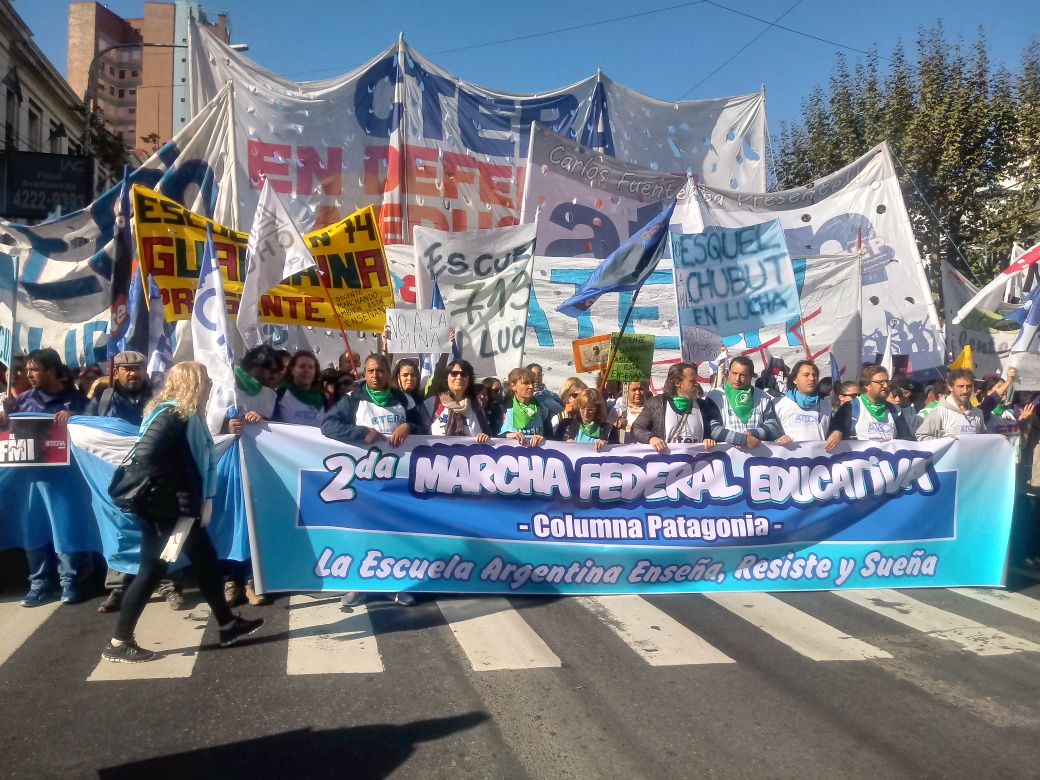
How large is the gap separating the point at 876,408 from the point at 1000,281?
2.74 meters

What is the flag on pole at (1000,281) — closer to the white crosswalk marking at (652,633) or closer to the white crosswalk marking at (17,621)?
the white crosswalk marking at (652,633)

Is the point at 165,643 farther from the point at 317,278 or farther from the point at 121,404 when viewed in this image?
the point at 317,278

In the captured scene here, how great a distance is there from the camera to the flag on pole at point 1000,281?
882 centimetres

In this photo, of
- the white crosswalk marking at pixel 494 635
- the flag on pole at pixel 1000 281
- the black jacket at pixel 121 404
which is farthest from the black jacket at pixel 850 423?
the black jacket at pixel 121 404

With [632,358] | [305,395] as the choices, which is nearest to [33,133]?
[305,395]

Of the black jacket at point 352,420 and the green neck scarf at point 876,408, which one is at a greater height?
the green neck scarf at point 876,408

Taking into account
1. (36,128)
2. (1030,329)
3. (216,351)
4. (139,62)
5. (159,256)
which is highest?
(139,62)

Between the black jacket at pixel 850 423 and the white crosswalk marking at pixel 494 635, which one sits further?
the black jacket at pixel 850 423

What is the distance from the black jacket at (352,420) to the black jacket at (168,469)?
1.21m

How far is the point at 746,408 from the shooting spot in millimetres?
7059

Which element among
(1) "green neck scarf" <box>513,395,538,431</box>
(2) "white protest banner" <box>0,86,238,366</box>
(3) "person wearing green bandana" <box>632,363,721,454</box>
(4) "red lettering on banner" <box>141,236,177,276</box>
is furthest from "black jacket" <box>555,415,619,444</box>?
(2) "white protest banner" <box>0,86,238,366</box>

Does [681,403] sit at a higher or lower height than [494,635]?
higher

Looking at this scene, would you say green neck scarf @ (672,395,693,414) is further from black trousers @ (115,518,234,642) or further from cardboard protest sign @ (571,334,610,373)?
black trousers @ (115,518,234,642)

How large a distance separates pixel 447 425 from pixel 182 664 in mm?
2579
